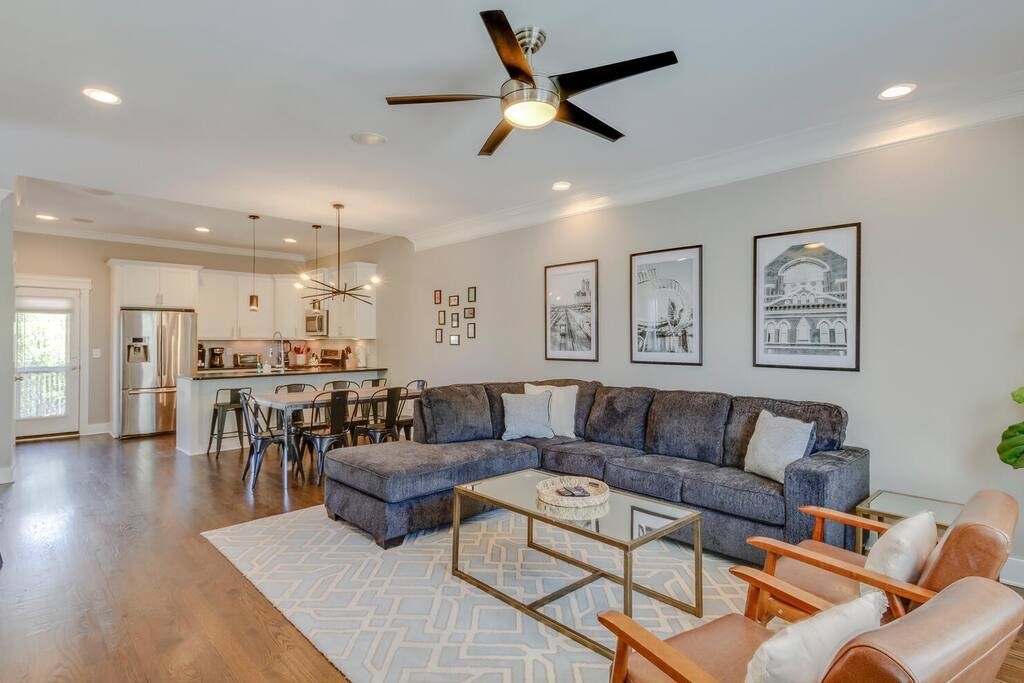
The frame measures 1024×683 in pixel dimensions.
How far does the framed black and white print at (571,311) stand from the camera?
4941 mm

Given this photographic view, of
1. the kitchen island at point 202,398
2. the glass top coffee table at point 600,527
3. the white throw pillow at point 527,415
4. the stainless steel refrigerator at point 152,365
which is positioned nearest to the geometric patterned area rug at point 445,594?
the glass top coffee table at point 600,527

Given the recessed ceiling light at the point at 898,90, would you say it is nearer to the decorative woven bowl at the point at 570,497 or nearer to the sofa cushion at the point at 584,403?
the decorative woven bowl at the point at 570,497

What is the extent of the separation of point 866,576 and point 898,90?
2.70 m

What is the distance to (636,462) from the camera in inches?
144

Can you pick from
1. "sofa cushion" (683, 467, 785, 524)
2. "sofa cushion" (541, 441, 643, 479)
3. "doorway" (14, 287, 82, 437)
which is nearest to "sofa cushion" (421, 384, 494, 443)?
"sofa cushion" (541, 441, 643, 479)

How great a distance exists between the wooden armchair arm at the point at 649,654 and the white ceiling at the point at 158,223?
506 centimetres

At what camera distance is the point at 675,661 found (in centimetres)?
132

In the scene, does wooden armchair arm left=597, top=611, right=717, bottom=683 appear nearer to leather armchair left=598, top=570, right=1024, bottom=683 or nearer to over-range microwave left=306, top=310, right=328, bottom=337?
leather armchair left=598, top=570, right=1024, bottom=683

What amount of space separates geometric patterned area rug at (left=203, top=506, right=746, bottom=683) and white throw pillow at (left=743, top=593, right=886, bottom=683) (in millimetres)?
1196

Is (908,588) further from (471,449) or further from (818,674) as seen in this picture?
(471,449)

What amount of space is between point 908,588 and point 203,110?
4.07 metres

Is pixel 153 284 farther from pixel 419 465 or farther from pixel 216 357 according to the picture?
pixel 419 465

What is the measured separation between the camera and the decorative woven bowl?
8.68ft

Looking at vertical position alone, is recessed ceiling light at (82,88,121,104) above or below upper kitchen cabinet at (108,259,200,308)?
above
